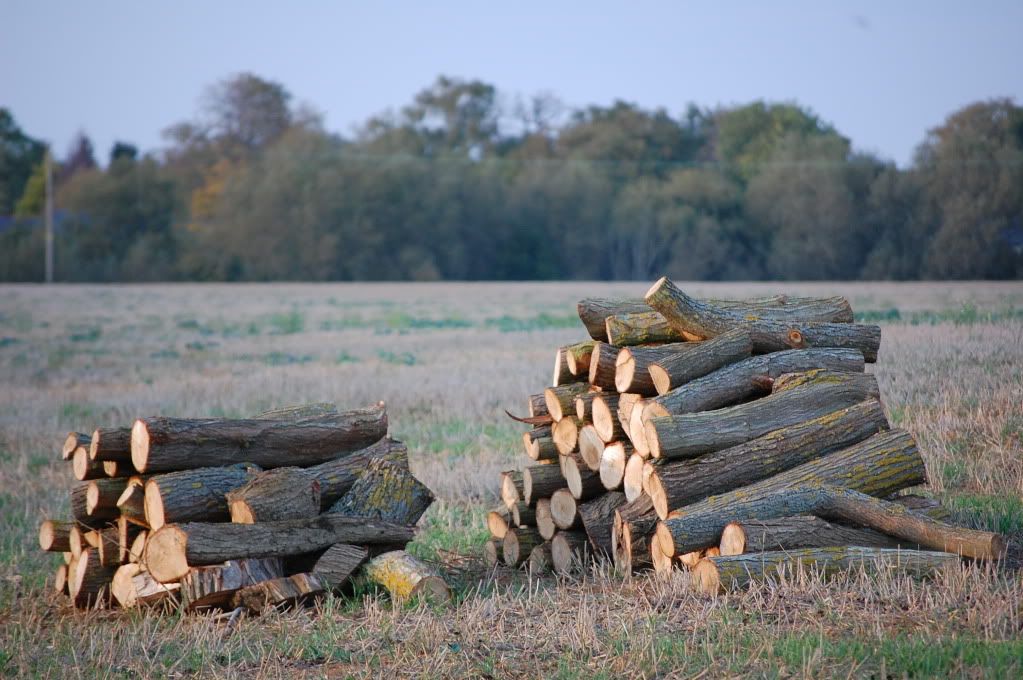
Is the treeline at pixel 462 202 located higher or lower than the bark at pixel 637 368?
higher

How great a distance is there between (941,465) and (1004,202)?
2465cm

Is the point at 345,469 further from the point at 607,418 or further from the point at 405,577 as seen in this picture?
the point at 607,418

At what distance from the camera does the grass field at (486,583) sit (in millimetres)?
4758

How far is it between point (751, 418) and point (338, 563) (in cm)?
253

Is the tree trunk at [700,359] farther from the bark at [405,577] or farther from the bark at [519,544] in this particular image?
the bark at [405,577]

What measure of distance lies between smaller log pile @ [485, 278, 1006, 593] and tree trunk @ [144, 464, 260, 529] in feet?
6.80

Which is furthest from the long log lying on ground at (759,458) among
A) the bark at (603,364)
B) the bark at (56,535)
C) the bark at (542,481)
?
the bark at (56,535)

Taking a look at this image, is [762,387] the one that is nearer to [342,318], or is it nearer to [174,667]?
[174,667]

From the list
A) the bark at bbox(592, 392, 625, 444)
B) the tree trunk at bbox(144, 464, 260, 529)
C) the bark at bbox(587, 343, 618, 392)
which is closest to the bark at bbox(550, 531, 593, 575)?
the bark at bbox(592, 392, 625, 444)

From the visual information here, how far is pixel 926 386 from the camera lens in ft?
34.0

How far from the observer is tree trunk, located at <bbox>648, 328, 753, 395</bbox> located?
6.33 m

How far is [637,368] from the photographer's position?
639cm

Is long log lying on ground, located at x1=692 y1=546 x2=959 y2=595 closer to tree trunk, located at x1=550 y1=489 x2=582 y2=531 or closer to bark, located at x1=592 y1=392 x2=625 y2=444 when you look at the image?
bark, located at x1=592 y1=392 x2=625 y2=444

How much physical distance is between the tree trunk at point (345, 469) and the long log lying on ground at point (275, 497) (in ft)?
0.59
